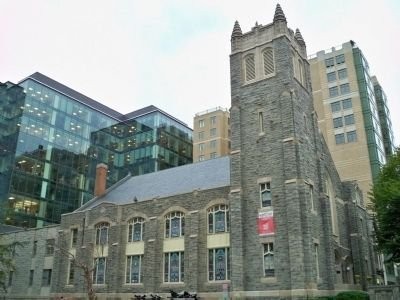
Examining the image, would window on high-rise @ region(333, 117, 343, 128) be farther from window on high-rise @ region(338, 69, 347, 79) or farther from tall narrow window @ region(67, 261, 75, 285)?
tall narrow window @ region(67, 261, 75, 285)

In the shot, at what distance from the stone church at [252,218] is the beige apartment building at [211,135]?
4751 centimetres

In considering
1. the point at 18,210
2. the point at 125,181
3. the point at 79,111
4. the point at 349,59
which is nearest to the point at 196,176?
the point at 125,181

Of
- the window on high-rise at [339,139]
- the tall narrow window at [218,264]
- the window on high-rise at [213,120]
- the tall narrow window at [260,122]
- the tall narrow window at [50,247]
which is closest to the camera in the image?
the tall narrow window at [218,264]

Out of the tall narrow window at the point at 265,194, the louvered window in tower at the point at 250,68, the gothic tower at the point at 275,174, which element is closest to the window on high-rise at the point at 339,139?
the gothic tower at the point at 275,174

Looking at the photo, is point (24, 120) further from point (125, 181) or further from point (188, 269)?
point (188, 269)

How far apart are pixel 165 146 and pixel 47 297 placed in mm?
42156

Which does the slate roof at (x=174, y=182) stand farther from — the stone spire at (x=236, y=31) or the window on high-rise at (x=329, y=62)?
the window on high-rise at (x=329, y=62)

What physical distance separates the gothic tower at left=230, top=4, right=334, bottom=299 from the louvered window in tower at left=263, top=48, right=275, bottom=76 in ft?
0.30

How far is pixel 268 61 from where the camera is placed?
3609 cm

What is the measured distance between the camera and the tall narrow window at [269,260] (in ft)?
99.6

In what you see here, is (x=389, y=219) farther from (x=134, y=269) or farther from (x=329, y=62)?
(x=329, y=62)

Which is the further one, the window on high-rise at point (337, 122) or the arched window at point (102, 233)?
the window on high-rise at point (337, 122)

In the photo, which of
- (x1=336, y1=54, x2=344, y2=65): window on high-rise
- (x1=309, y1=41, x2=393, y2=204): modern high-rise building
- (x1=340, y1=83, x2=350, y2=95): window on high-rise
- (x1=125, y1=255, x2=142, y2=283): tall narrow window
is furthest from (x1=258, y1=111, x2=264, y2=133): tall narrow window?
(x1=336, y1=54, x2=344, y2=65): window on high-rise

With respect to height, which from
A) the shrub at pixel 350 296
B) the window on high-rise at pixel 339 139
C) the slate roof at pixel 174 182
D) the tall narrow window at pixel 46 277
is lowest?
the shrub at pixel 350 296
